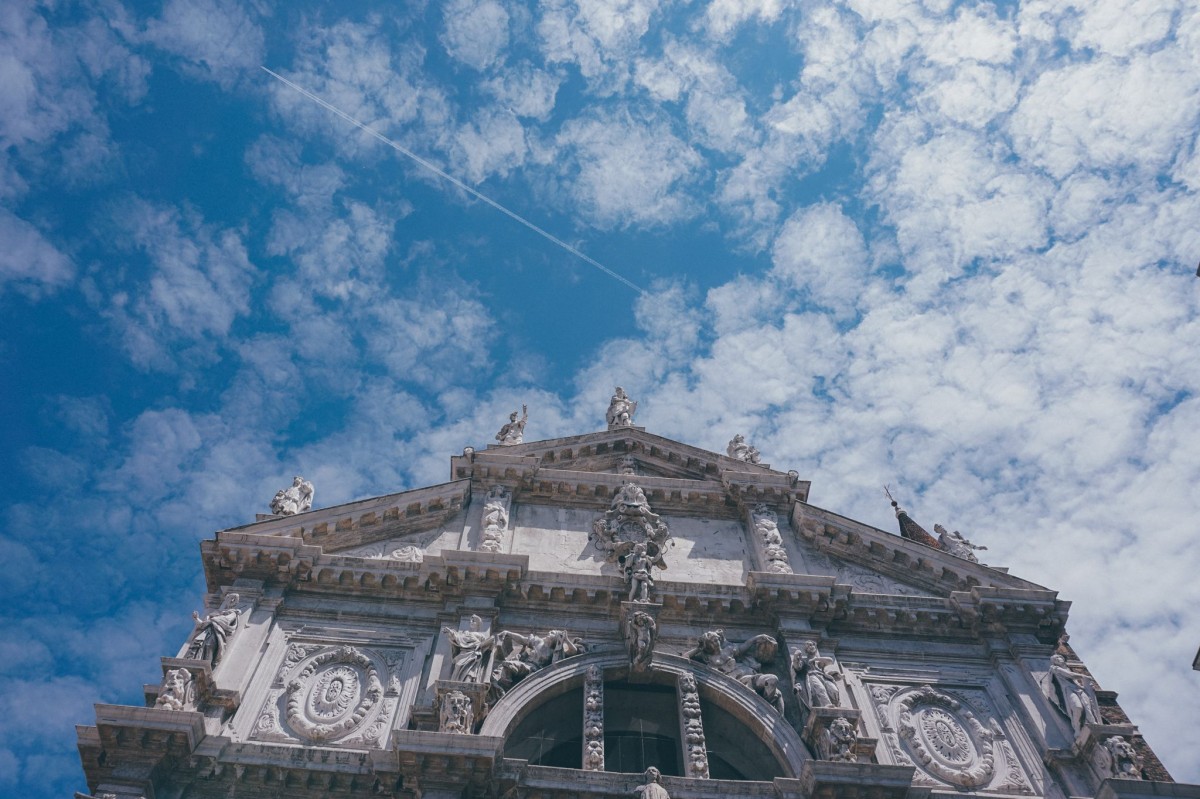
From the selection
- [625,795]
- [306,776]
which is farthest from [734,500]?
[306,776]

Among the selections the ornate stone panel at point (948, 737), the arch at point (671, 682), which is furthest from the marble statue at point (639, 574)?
the ornate stone panel at point (948, 737)

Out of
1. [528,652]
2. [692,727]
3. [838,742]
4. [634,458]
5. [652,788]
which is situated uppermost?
[634,458]

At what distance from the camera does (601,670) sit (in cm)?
1725

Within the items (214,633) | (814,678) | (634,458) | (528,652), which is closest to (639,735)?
(528,652)

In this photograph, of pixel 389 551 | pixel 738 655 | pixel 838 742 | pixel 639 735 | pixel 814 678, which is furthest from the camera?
pixel 389 551

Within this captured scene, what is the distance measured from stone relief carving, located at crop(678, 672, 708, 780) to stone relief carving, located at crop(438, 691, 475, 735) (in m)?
3.72

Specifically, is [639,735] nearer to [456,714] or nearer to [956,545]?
[456,714]

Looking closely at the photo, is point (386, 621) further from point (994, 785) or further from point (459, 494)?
point (994, 785)

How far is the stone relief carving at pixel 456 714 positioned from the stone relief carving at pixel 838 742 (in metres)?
5.88

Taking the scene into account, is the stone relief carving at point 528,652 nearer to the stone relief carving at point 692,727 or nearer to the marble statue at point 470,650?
the marble statue at point 470,650

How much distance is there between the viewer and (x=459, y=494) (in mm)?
21188

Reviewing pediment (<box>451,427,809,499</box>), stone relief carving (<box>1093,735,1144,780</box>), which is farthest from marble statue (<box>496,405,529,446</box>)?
stone relief carving (<box>1093,735,1144,780</box>)

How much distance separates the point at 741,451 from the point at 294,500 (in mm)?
11329

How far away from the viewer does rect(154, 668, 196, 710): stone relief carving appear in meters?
14.9
